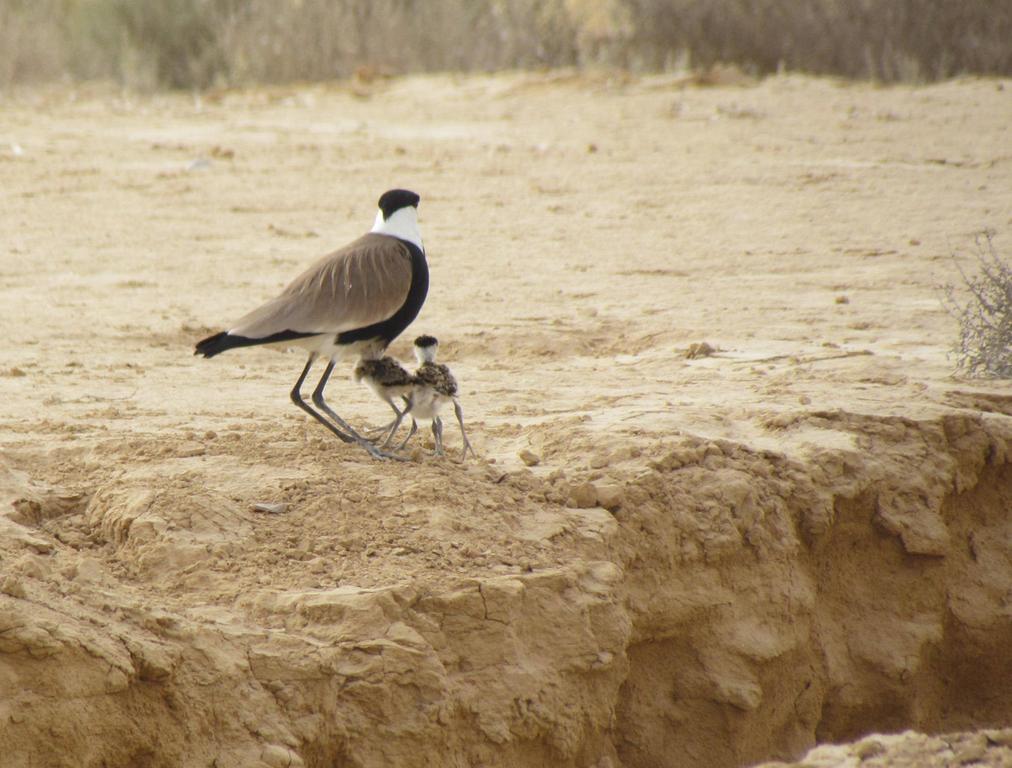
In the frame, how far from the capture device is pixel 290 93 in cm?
1580

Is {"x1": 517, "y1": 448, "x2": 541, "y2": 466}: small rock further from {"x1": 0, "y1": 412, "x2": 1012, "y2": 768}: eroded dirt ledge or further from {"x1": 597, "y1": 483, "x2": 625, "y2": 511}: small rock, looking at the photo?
{"x1": 597, "y1": 483, "x2": 625, "y2": 511}: small rock

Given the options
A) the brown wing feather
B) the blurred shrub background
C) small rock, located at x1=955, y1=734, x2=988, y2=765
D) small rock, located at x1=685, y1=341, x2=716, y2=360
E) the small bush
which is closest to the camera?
small rock, located at x1=955, y1=734, x2=988, y2=765

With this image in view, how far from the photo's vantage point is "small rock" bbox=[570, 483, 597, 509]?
193 inches

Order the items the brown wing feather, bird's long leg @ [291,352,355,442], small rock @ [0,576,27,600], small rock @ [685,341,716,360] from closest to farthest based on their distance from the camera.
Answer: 1. small rock @ [0,576,27,600]
2. the brown wing feather
3. bird's long leg @ [291,352,355,442]
4. small rock @ [685,341,716,360]

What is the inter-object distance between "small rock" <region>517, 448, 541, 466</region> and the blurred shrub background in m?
10.3

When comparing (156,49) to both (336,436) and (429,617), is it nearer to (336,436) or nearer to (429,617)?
(336,436)

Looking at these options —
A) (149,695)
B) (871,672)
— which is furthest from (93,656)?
(871,672)

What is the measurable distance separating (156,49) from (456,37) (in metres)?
3.68

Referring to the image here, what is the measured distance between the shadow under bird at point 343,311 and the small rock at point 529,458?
1.60 ft

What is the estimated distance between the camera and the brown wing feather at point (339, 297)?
5.21 metres

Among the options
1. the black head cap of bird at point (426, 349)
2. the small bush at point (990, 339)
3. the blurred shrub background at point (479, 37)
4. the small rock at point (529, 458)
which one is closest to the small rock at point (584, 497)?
the small rock at point (529, 458)

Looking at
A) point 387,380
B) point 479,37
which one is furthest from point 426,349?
point 479,37

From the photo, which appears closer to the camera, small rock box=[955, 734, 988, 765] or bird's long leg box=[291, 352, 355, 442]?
small rock box=[955, 734, 988, 765]

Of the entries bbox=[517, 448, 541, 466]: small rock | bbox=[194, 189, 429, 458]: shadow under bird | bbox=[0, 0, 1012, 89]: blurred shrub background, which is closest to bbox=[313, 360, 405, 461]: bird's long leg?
bbox=[194, 189, 429, 458]: shadow under bird
